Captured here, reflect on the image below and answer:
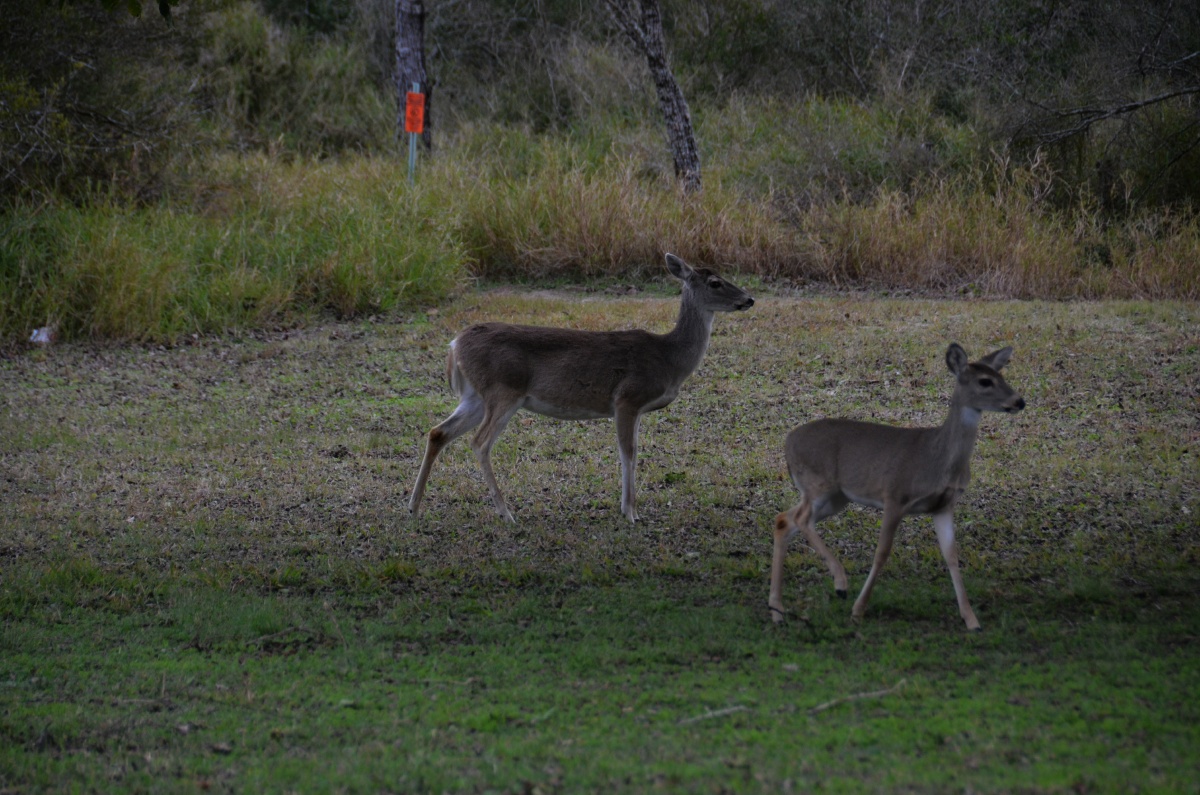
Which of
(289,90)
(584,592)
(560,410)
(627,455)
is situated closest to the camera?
(584,592)

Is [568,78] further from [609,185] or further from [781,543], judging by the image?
[781,543]

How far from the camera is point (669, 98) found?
15.9 metres

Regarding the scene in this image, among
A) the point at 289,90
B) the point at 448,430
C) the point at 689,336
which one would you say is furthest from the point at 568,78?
the point at 448,430

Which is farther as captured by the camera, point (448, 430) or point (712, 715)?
point (448, 430)

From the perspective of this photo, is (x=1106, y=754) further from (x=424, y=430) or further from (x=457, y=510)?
(x=424, y=430)

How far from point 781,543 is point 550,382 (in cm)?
215

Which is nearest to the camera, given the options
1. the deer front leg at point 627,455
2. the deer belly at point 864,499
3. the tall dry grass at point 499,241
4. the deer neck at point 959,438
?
the deer neck at point 959,438

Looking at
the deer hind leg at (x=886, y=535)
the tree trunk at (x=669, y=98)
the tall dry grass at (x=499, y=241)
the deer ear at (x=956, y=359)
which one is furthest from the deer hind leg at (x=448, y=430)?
the tree trunk at (x=669, y=98)

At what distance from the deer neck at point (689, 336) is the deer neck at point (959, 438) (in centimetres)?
247

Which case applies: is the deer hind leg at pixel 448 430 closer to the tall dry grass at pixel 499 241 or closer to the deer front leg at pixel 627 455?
the deer front leg at pixel 627 455

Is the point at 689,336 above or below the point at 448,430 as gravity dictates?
above

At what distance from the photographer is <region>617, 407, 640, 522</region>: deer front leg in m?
6.77

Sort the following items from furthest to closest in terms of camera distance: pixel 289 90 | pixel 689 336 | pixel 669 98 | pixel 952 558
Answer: pixel 289 90 < pixel 669 98 < pixel 689 336 < pixel 952 558

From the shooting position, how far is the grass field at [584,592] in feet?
12.6
